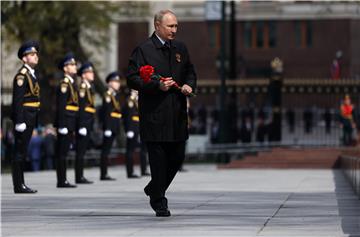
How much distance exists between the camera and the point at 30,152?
3409 centimetres

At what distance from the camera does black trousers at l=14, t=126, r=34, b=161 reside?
16219mm

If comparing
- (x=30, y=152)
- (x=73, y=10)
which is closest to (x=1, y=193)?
(x=30, y=152)

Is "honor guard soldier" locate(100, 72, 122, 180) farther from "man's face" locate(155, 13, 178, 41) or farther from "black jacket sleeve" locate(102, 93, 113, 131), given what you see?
"man's face" locate(155, 13, 178, 41)

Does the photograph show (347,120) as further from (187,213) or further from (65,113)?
(187,213)

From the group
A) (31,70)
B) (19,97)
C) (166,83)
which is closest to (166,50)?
(166,83)

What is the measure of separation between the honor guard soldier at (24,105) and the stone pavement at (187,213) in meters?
0.45

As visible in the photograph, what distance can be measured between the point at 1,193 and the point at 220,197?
3.00m

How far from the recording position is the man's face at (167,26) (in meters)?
12.1

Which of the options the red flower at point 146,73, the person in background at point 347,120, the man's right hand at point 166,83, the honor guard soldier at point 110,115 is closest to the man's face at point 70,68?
the honor guard soldier at point 110,115

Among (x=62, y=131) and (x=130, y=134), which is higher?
(x=62, y=131)

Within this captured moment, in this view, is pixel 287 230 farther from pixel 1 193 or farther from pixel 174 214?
pixel 1 193

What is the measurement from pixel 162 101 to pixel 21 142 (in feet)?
15.1

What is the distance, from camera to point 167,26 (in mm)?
12117

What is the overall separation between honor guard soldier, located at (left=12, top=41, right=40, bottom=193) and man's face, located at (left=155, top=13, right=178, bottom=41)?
4319mm
